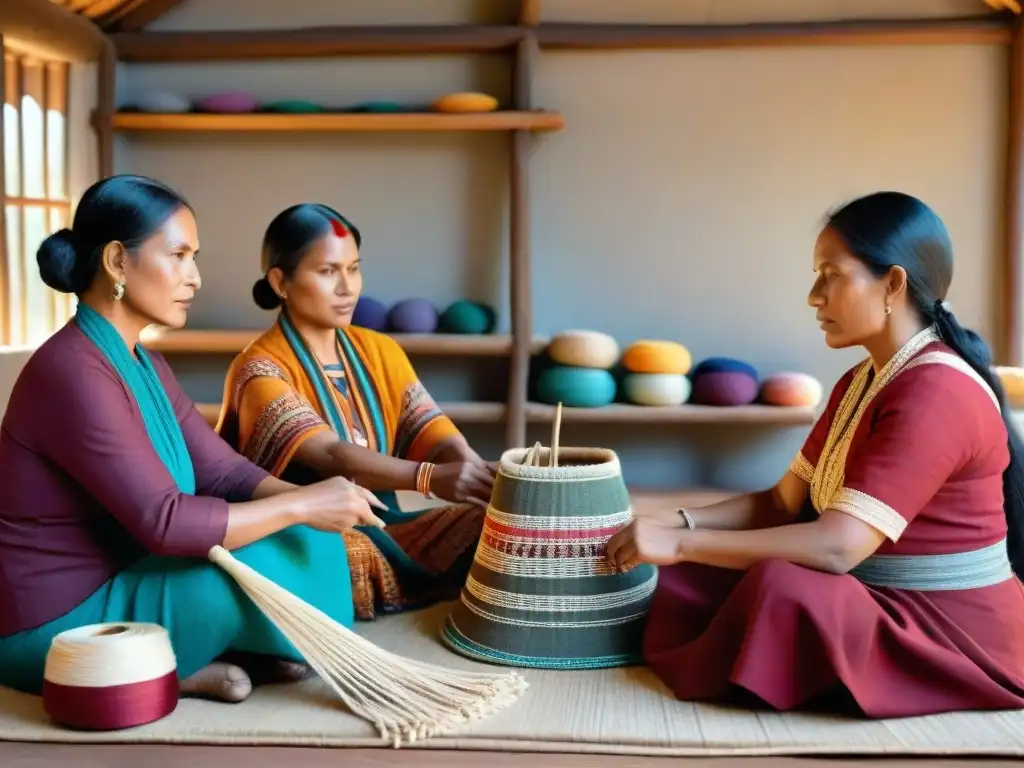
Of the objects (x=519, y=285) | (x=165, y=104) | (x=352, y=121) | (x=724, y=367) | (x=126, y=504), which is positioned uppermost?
(x=165, y=104)

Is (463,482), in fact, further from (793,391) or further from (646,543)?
(793,391)

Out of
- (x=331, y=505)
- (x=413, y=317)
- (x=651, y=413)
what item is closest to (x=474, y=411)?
(x=413, y=317)

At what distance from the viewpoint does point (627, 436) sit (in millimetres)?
5301

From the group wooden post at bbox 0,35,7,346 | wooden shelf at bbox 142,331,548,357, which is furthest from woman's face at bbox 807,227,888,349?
wooden post at bbox 0,35,7,346

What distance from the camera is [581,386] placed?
188 inches

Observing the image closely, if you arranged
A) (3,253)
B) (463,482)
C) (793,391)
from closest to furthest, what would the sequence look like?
1. (463,482)
2. (3,253)
3. (793,391)

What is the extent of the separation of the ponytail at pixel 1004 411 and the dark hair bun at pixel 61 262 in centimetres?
176

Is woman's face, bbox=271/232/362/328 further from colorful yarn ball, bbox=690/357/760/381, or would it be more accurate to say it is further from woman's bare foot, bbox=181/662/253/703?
colorful yarn ball, bbox=690/357/760/381

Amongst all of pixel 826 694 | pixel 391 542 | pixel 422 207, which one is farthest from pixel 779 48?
pixel 826 694

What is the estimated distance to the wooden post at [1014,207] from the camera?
493 cm

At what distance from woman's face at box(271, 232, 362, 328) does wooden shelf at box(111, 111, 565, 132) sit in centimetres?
218

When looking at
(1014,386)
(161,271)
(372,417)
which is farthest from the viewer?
(1014,386)

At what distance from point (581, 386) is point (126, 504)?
3.03 m

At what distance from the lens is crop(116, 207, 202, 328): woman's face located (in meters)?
2.13
